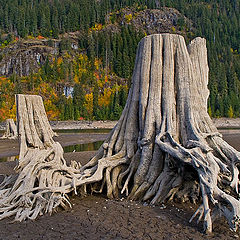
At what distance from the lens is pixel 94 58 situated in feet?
313

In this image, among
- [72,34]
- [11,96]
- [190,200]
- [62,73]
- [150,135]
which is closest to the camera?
[190,200]

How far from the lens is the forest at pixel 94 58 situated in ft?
246

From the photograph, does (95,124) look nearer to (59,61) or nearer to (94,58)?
(59,61)

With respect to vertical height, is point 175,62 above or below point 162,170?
above

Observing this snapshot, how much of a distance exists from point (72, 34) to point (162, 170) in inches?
4620

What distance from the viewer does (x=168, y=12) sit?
493 ft

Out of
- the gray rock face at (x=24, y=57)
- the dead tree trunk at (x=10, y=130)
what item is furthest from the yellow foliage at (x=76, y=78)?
the dead tree trunk at (x=10, y=130)

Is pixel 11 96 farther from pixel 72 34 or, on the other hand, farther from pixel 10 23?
pixel 10 23

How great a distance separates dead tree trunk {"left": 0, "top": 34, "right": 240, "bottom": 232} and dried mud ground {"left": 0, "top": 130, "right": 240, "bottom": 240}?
0.39 m

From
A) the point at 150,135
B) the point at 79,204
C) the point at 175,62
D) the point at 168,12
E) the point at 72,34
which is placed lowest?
the point at 79,204

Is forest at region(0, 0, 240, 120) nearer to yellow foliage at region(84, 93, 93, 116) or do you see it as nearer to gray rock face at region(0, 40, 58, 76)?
yellow foliage at region(84, 93, 93, 116)

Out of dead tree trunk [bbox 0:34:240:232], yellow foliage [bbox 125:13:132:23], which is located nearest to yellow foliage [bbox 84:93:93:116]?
dead tree trunk [bbox 0:34:240:232]

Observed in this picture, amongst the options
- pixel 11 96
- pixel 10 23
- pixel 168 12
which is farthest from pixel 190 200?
pixel 168 12

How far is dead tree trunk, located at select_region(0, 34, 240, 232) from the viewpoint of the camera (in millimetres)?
6578
